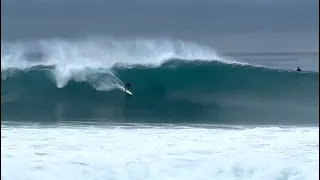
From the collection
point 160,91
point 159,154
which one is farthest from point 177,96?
point 159,154

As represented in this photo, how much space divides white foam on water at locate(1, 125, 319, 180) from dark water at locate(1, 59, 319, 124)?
2.46 metres

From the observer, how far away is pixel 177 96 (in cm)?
1692

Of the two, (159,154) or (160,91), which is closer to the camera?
(159,154)

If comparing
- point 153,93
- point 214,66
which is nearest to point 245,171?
point 153,93

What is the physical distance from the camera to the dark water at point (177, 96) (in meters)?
13.5

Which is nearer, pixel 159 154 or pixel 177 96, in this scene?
pixel 159 154

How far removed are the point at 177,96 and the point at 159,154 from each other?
28.5 feet

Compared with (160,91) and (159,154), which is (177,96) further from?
(159,154)

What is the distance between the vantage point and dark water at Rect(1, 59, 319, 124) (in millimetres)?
13539

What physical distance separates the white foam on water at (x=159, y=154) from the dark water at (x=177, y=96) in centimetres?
246

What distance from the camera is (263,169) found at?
24.4 ft

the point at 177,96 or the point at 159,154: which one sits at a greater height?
the point at 177,96

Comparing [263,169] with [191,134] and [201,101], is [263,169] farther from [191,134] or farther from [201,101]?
[201,101]

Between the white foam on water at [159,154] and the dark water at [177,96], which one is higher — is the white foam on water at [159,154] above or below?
below
